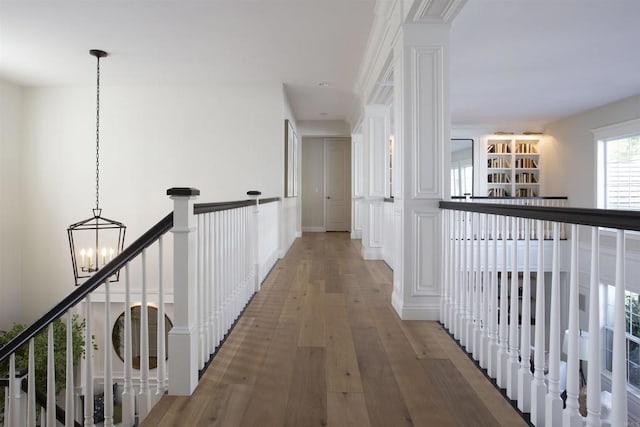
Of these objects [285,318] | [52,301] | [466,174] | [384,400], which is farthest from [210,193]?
[466,174]

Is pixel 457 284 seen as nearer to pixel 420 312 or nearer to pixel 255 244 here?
pixel 420 312

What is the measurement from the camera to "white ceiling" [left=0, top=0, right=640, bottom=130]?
3.83 m

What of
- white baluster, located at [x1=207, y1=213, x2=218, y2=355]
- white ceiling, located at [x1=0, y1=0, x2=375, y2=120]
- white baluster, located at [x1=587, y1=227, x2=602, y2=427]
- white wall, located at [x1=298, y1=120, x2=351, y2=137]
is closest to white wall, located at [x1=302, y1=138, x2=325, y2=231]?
white wall, located at [x1=298, y1=120, x2=351, y2=137]

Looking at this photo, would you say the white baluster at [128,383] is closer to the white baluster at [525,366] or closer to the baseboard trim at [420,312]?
the white baluster at [525,366]

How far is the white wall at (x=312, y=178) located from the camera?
1053 centimetres

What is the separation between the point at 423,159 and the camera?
308 cm

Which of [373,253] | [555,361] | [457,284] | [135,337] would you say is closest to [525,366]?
[555,361]

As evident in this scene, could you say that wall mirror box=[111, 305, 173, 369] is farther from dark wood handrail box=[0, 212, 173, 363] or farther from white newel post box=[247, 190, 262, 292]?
dark wood handrail box=[0, 212, 173, 363]

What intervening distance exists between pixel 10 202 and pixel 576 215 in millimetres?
7543

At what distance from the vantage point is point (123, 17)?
4.04 m

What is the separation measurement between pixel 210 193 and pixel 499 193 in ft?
23.2

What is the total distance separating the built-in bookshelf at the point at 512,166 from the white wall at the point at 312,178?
4.23 metres

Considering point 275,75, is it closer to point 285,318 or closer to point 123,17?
point 123,17

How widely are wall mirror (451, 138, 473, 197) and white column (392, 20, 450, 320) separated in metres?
7.08
